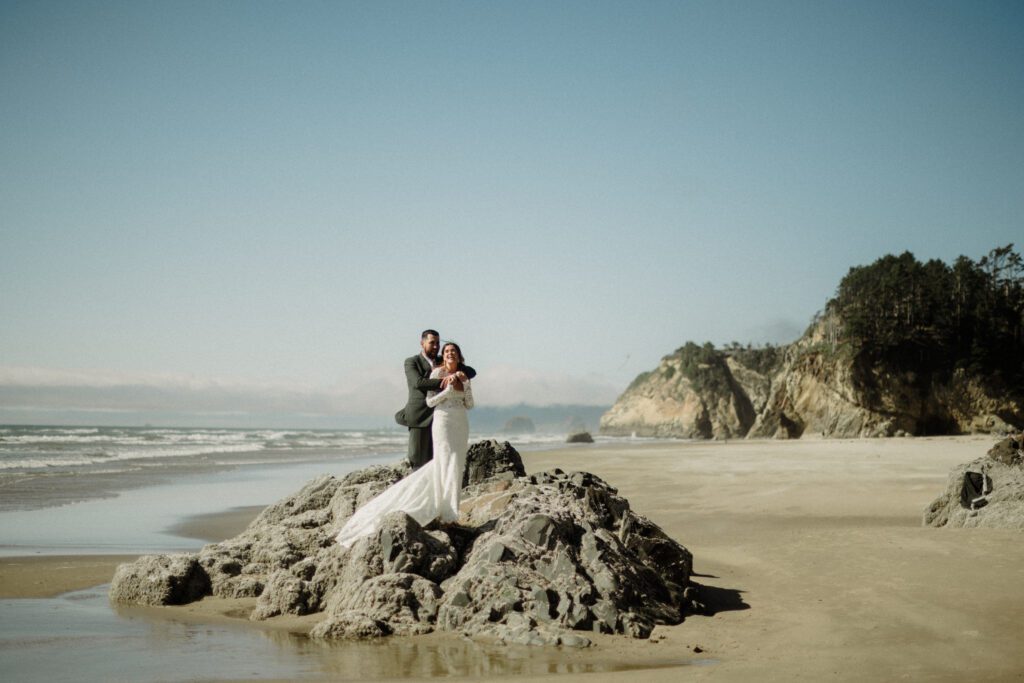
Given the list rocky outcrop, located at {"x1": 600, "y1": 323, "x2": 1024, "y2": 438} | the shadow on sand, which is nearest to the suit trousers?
the shadow on sand

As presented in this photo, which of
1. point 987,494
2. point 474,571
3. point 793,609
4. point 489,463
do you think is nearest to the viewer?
point 474,571

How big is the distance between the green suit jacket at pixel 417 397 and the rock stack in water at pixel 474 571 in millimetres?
1099

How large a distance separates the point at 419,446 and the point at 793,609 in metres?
4.08

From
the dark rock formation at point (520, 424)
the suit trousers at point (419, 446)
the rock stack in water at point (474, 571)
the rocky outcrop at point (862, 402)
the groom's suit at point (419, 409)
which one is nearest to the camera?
the rock stack in water at point (474, 571)

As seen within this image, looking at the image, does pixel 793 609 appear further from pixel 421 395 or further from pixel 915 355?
pixel 915 355

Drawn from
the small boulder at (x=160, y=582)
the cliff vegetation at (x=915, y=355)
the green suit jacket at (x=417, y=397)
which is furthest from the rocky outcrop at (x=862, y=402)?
the small boulder at (x=160, y=582)

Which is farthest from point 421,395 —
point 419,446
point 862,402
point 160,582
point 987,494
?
point 862,402

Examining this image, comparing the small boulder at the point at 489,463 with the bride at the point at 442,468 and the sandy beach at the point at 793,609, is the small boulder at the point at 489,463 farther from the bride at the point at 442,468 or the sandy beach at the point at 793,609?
the sandy beach at the point at 793,609

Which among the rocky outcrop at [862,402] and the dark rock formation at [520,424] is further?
the dark rock formation at [520,424]

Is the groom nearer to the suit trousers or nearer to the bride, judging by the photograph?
the suit trousers

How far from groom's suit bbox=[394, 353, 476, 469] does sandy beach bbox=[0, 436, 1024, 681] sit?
2133 millimetres

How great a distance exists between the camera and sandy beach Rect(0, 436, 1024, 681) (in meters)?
5.85

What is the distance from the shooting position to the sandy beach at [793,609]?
585 cm

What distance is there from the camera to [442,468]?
808 centimetres
